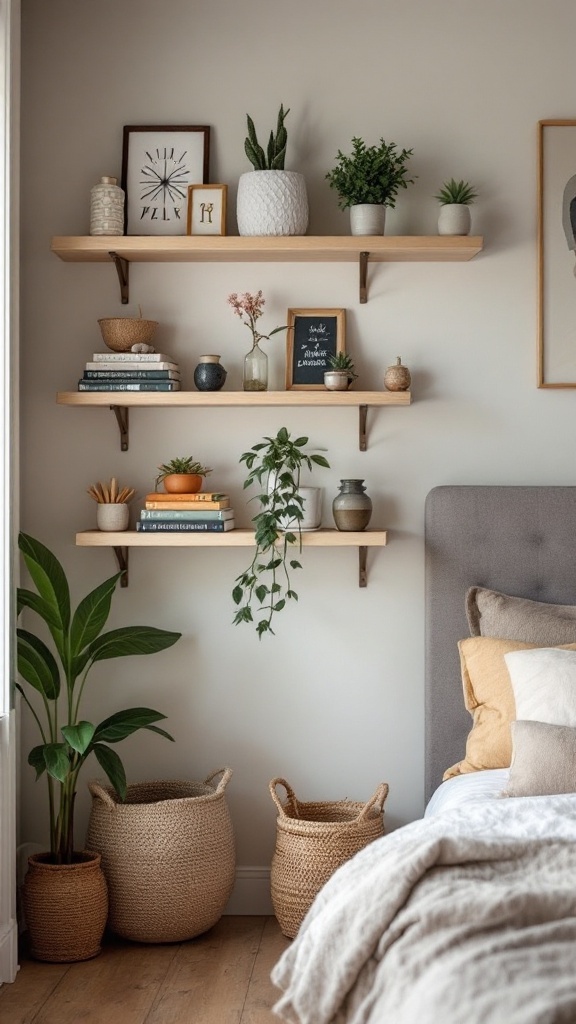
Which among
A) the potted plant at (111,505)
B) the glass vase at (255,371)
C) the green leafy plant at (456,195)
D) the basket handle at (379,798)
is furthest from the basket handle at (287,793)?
the green leafy plant at (456,195)

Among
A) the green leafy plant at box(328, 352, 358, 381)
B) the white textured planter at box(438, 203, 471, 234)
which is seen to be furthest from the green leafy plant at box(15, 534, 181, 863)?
the white textured planter at box(438, 203, 471, 234)

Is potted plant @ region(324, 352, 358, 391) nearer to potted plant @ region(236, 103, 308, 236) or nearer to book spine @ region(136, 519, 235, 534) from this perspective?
potted plant @ region(236, 103, 308, 236)

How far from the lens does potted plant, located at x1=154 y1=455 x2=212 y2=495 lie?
130 inches

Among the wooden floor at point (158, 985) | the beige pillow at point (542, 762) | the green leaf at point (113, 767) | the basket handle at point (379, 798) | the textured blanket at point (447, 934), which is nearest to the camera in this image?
the textured blanket at point (447, 934)

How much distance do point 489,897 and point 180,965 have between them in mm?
1525

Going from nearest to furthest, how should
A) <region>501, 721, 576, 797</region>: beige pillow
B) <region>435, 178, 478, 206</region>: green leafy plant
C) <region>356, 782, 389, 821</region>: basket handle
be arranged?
<region>501, 721, 576, 797</region>: beige pillow
<region>356, 782, 389, 821</region>: basket handle
<region>435, 178, 478, 206</region>: green leafy plant

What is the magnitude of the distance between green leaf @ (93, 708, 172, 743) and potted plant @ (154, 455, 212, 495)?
26.0 inches

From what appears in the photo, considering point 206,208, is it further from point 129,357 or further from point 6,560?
point 6,560

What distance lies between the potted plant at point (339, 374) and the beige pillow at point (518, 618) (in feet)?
2.37

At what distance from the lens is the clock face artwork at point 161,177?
11.3 feet

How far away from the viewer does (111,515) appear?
3.35 meters

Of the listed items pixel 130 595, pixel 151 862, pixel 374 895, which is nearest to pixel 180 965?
pixel 151 862

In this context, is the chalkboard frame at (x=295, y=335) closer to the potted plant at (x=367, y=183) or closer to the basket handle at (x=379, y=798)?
the potted plant at (x=367, y=183)

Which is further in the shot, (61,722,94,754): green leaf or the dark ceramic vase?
the dark ceramic vase
